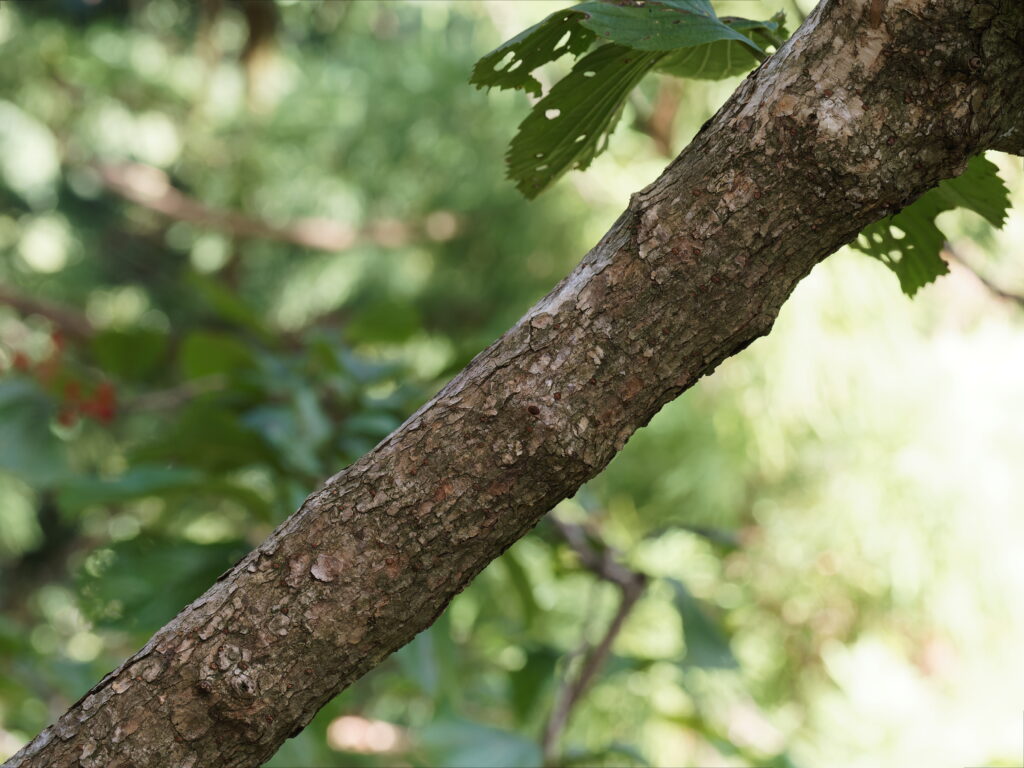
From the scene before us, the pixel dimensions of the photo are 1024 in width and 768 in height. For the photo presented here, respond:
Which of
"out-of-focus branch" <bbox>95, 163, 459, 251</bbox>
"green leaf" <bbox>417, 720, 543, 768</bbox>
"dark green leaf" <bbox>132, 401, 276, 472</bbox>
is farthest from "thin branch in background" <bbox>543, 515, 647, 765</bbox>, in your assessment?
"out-of-focus branch" <bbox>95, 163, 459, 251</bbox>

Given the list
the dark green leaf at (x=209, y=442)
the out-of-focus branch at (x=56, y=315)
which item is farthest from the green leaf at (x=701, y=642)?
the out-of-focus branch at (x=56, y=315)

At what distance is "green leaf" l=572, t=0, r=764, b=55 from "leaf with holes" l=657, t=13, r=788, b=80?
20 mm

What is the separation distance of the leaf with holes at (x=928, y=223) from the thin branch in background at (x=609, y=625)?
10.9 inches

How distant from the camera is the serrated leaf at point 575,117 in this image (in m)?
0.26

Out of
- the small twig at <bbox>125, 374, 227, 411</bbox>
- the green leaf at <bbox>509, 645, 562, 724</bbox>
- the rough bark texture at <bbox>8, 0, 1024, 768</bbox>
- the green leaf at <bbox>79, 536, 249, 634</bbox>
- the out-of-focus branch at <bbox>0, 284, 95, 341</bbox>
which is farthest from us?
the out-of-focus branch at <bbox>0, 284, 95, 341</bbox>

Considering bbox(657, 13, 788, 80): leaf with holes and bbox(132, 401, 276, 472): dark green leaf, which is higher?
bbox(132, 401, 276, 472): dark green leaf

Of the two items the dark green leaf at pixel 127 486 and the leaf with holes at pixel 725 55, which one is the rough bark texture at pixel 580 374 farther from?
the dark green leaf at pixel 127 486

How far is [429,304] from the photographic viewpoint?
1403 mm

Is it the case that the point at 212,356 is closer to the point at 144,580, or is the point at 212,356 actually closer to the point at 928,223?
the point at 144,580

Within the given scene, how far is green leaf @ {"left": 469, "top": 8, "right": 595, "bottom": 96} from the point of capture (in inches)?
9.7

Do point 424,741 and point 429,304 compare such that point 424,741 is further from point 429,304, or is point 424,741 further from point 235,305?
point 429,304

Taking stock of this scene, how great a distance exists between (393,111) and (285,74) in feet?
1.38

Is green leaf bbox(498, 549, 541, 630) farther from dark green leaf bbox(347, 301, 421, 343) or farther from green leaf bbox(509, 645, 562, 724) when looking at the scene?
dark green leaf bbox(347, 301, 421, 343)

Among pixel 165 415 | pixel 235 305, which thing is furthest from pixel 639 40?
pixel 165 415
